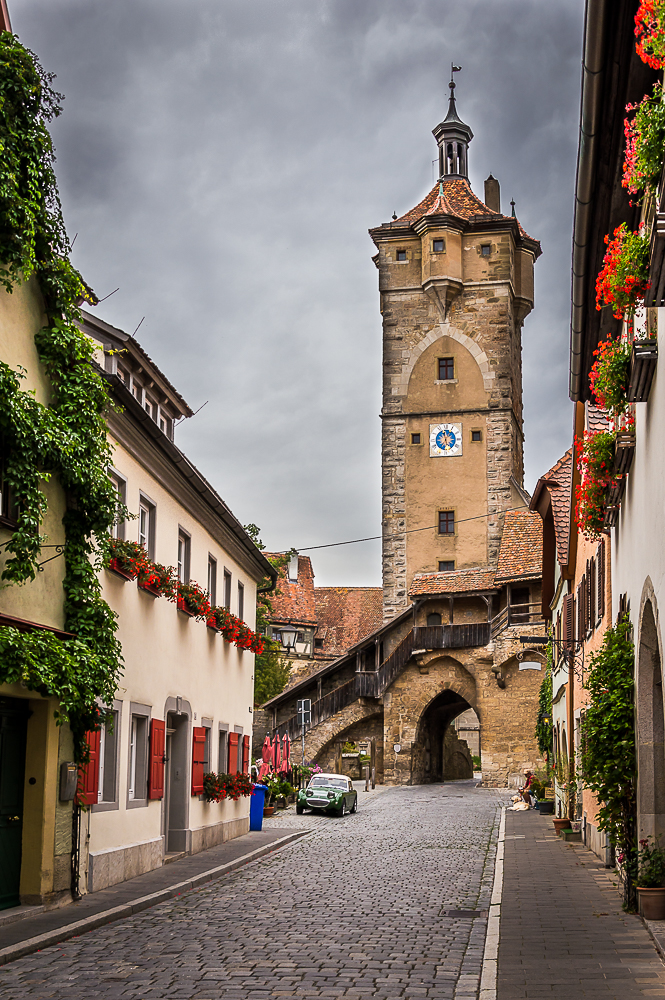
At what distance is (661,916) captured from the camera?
9.47 meters

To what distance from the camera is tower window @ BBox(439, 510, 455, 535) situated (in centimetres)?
5078

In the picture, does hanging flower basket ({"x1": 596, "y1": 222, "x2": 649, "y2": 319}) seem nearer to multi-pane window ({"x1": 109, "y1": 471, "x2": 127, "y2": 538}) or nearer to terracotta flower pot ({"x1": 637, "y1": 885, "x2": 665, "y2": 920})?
terracotta flower pot ({"x1": 637, "y1": 885, "x2": 665, "y2": 920})

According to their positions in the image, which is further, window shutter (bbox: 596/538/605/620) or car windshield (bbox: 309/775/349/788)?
car windshield (bbox: 309/775/349/788)

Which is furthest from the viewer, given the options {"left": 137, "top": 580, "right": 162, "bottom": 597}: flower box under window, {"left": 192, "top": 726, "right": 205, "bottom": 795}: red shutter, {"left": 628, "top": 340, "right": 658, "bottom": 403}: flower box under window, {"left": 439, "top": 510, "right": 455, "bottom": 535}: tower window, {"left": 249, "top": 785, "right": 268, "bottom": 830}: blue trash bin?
{"left": 439, "top": 510, "right": 455, "bottom": 535}: tower window

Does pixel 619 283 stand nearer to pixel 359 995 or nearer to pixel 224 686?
pixel 359 995

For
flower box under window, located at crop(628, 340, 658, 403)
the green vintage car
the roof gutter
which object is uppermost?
the roof gutter

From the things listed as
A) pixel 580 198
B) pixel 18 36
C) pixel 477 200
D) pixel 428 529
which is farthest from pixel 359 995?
pixel 477 200

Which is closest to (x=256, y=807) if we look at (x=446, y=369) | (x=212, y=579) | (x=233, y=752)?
(x=233, y=752)

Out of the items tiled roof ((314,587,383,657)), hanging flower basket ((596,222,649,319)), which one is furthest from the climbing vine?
tiled roof ((314,587,383,657))

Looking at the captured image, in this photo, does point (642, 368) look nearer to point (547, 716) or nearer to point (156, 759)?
point (156, 759)

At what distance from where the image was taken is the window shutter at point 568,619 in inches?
810

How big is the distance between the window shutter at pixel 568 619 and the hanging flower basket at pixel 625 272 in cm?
1202

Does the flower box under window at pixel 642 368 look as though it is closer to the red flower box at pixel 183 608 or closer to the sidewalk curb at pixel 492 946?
the sidewalk curb at pixel 492 946

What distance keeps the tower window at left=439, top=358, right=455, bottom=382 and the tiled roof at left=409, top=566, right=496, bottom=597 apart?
9749 millimetres
